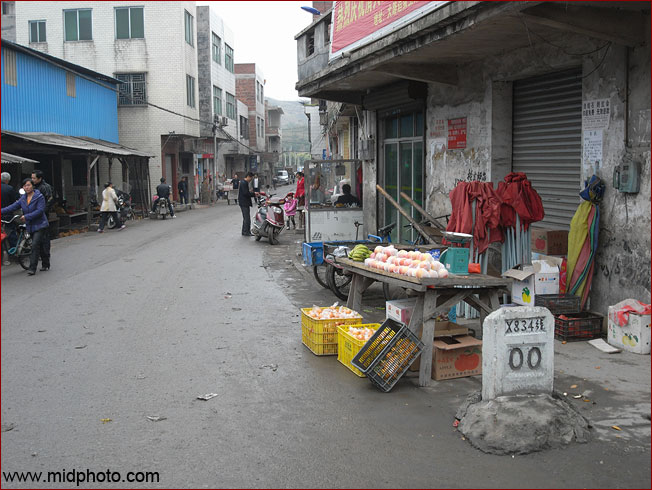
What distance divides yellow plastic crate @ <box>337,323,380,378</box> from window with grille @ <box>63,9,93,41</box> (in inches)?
1374

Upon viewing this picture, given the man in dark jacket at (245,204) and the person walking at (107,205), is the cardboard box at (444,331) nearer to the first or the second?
the man in dark jacket at (245,204)

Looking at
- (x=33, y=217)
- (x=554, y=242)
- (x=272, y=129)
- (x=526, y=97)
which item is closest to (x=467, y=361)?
(x=554, y=242)

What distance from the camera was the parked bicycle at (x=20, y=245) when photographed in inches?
546

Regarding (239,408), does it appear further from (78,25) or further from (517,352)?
(78,25)

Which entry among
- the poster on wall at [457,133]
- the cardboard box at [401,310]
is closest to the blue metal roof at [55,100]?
the poster on wall at [457,133]

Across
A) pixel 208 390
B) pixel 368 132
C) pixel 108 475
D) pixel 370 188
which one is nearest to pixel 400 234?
pixel 370 188

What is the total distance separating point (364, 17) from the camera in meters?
10.9

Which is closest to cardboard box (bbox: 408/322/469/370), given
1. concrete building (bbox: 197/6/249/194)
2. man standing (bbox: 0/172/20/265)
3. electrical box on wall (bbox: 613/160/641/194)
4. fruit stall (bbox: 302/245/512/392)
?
fruit stall (bbox: 302/245/512/392)

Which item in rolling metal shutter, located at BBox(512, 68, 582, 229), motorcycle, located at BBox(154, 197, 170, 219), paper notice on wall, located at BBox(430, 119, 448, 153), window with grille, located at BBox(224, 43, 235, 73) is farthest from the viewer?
window with grille, located at BBox(224, 43, 235, 73)

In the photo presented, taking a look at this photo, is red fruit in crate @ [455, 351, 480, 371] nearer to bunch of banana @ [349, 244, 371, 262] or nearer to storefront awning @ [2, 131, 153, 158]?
bunch of banana @ [349, 244, 371, 262]

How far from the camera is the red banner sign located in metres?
9.05

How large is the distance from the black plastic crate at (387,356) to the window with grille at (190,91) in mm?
34710

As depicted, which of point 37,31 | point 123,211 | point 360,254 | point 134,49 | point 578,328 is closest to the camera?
point 578,328

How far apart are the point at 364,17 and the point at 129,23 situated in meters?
29.2
